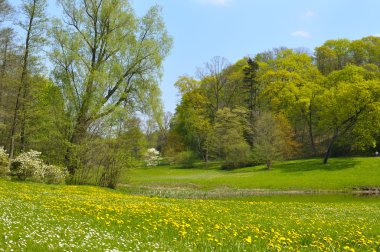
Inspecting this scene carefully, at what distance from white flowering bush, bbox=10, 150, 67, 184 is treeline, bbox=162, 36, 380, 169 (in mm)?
33575

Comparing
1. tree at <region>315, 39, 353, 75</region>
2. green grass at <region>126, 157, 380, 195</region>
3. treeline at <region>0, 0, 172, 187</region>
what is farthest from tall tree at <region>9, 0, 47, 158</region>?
tree at <region>315, 39, 353, 75</region>

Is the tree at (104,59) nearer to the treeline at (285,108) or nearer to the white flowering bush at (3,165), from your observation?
the white flowering bush at (3,165)

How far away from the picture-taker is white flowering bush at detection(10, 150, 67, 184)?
93.9 feet

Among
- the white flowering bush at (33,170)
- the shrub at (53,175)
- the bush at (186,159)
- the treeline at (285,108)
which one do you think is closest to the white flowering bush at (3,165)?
the white flowering bush at (33,170)

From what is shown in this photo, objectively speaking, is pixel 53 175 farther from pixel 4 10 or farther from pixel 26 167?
pixel 4 10

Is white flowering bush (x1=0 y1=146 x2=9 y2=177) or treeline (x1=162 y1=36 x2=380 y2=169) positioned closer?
white flowering bush (x1=0 y1=146 x2=9 y2=177)

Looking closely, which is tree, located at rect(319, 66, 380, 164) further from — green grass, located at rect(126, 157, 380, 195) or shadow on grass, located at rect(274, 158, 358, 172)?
green grass, located at rect(126, 157, 380, 195)

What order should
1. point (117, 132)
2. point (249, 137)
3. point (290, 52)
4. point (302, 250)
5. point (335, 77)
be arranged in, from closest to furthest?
point (302, 250) < point (117, 132) < point (335, 77) < point (249, 137) < point (290, 52)

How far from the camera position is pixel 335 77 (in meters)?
63.9

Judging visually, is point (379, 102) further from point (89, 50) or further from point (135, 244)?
point (135, 244)

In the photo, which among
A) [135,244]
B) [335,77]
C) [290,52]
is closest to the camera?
[135,244]

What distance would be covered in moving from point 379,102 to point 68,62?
139 ft

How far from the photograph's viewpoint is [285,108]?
6838 centimetres

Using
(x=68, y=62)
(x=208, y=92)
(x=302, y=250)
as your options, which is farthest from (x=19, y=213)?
(x=208, y=92)
